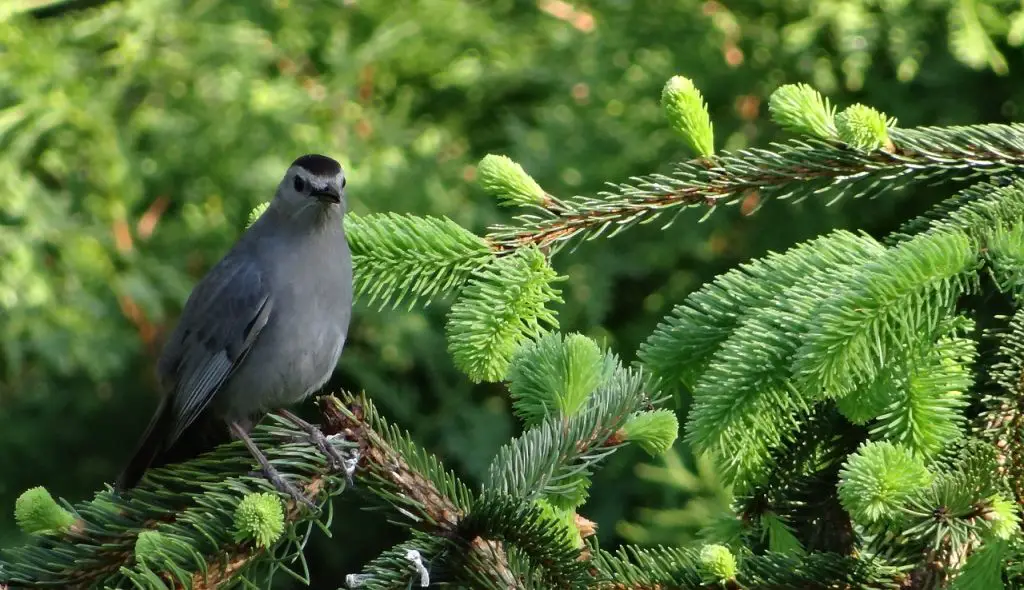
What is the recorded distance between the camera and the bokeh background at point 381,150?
14.2 feet

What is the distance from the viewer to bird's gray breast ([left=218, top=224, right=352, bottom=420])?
286cm

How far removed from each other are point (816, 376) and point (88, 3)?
4.41 metres

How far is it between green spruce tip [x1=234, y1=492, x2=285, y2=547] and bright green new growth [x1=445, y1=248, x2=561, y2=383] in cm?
48

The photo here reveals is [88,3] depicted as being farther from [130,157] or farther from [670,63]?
[670,63]

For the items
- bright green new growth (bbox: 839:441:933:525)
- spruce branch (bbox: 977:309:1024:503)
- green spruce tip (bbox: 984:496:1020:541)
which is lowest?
green spruce tip (bbox: 984:496:1020:541)

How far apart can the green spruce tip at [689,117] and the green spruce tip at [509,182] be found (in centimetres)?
28

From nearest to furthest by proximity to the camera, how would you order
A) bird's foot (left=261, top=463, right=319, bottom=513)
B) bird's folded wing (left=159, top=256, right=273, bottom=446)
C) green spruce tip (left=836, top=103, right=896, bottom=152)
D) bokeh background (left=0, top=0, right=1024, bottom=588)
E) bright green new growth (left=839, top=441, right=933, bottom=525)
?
1. bright green new growth (left=839, top=441, right=933, bottom=525)
2. bird's foot (left=261, top=463, right=319, bottom=513)
3. green spruce tip (left=836, top=103, right=896, bottom=152)
4. bird's folded wing (left=159, top=256, right=273, bottom=446)
5. bokeh background (left=0, top=0, right=1024, bottom=588)

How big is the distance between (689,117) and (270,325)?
1.30 m

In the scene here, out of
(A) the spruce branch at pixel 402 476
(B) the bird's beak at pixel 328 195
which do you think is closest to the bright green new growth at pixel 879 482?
(A) the spruce branch at pixel 402 476

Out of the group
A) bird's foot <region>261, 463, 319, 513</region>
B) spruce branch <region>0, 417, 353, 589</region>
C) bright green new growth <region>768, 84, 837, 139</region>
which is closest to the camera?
spruce branch <region>0, 417, 353, 589</region>

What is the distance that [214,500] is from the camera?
1.75 metres

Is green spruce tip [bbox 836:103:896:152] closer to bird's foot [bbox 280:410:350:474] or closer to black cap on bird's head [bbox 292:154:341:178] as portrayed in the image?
bird's foot [bbox 280:410:350:474]

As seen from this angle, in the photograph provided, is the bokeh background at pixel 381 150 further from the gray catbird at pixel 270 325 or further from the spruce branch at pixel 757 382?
the spruce branch at pixel 757 382

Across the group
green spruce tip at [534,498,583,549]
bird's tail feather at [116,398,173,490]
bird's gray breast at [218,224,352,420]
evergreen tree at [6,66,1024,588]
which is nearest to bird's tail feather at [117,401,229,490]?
bird's tail feather at [116,398,173,490]
